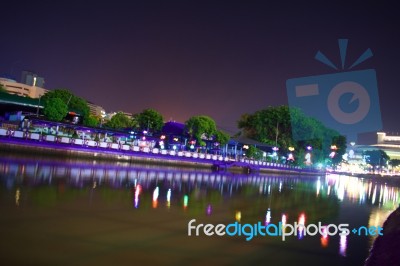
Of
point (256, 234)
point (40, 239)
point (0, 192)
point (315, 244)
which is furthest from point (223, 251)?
point (0, 192)

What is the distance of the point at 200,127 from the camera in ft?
180

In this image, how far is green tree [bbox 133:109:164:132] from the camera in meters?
65.2

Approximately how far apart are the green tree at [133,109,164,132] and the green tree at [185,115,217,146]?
10148 millimetres

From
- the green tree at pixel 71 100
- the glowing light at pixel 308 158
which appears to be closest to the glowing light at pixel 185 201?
the green tree at pixel 71 100

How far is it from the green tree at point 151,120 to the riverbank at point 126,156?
21744mm

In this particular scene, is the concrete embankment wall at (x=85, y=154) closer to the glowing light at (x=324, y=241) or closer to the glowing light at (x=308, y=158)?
the glowing light at (x=324, y=241)

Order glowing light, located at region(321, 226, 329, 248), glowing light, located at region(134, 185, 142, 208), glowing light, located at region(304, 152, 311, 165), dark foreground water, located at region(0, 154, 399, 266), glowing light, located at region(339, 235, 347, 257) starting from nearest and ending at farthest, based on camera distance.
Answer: dark foreground water, located at region(0, 154, 399, 266) < glowing light, located at region(339, 235, 347, 257) < glowing light, located at region(321, 226, 329, 248) < glowing light, located at region(134, 185, 142, 208) < glowing light, located at region(304, 152, 311, 165)

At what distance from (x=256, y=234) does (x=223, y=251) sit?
7.19 ft

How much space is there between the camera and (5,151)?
2769 cm

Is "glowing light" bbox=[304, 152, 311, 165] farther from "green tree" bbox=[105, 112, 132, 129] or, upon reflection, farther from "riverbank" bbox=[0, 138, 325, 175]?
"green tree" bbox=[105, 112, 132, 129]

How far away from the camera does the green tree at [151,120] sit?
65.2m

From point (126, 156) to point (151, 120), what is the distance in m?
29.7

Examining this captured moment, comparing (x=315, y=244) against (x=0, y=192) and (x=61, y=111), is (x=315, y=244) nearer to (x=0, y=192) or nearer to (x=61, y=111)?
(x=0, y=192)

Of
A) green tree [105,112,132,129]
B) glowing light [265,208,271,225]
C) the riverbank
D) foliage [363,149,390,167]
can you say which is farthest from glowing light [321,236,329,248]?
foliage [363,149,390,167]
